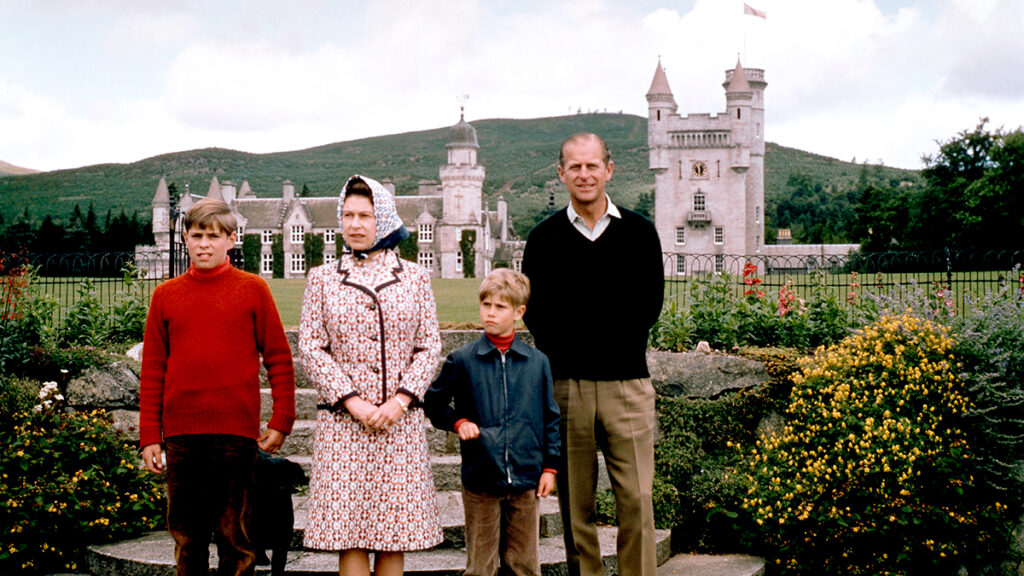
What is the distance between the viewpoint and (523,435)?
3.65 meters

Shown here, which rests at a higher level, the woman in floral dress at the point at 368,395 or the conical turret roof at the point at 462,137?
the conical turret roof at the point at 462,137

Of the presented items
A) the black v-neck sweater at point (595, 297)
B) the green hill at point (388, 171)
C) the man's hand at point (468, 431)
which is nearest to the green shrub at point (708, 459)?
the black v-neck sweater at point (595, 297)

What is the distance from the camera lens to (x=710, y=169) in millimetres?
73812

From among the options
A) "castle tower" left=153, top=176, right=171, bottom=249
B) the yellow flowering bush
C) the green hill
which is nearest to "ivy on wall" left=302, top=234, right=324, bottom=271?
"castle tower" left=153, top=176, right=171, bottom=249

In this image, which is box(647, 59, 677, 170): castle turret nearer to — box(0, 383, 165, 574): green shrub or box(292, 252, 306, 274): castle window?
box(292, 252, 306, 274): castle window

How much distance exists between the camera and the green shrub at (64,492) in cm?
502

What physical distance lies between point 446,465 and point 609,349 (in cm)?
226

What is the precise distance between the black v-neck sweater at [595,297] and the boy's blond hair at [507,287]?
0.75 ft

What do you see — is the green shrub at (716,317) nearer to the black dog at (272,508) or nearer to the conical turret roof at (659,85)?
the black dog at (272,508)

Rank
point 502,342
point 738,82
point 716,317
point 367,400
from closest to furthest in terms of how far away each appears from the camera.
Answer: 1. point 367,400
2. point 502,342
3. point 716,317
4. point 738,82

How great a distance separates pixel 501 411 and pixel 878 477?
2.86m

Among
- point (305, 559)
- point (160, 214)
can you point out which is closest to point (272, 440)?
point (305, 559)

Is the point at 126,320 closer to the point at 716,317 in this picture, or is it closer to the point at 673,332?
the point at 673,332

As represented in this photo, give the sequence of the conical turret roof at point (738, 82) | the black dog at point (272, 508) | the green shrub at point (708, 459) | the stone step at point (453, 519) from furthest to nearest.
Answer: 1. the conical turret roof at point (738, 82)
2. the green shrub at point (708, 459)
3. the stone step at point (453, 519)
4. the black dog at point (272, 508)
